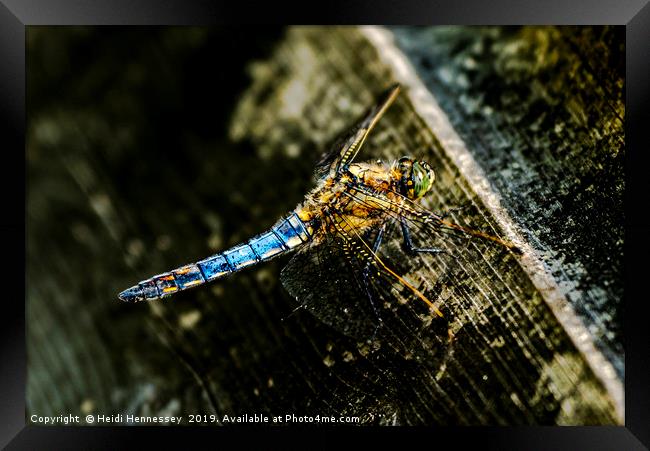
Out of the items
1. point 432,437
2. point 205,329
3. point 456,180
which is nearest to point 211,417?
point 205,329

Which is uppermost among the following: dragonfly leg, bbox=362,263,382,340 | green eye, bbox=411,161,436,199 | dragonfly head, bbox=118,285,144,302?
dragonfly head, bbox=118,285,144,302

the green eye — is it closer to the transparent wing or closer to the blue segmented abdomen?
the transparent wing

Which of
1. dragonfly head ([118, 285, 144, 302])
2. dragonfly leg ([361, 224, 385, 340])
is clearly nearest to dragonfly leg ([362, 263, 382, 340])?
dragonfly leg ([361, 224, 385, 340])

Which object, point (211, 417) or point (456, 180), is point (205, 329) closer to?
point (211, 417)

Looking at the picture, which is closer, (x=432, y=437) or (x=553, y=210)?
(x=553, y=210)
